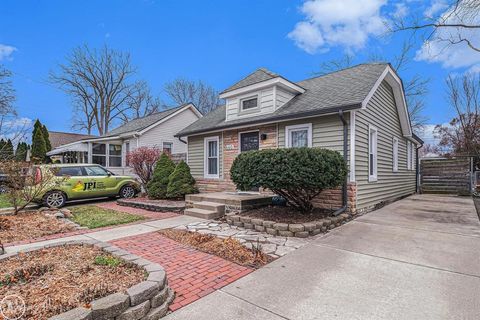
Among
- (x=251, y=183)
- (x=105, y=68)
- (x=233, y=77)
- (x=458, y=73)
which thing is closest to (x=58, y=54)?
(x=105, y=68)

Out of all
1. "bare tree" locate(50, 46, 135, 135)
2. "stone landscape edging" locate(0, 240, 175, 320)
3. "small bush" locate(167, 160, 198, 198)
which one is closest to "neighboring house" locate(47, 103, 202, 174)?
"small bush" locate(167, 160, 198, 198)

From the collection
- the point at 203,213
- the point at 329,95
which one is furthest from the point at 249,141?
the point at 203,213

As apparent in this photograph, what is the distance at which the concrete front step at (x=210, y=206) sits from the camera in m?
7.21

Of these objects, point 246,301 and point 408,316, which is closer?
point 408,316

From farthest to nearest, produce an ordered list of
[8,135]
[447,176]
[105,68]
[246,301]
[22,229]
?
[105,68] < [447,176] < [8,135] < [22,229] < [246,301]

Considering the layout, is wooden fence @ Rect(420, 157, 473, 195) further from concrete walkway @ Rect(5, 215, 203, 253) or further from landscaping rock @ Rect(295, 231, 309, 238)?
concrete walkway @ Rect(5, 215, 203, 253)

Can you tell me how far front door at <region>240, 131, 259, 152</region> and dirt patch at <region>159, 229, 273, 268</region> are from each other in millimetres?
4364

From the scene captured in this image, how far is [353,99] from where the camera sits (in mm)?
6668

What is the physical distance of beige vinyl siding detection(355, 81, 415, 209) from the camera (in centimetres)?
725

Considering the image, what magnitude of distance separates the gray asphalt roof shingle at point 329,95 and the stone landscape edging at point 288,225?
9.33 feet

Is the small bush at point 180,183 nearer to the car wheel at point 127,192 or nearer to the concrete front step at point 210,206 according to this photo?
the concrete front step at point 210,206

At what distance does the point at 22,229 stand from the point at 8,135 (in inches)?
135

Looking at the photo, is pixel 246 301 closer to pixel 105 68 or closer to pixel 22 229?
pixel 22 229

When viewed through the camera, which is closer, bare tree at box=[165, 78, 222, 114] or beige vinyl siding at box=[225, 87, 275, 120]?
beige vinyl siding at box=[225, 87, 275, 120]
